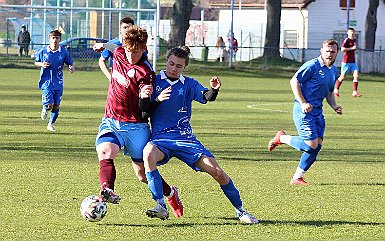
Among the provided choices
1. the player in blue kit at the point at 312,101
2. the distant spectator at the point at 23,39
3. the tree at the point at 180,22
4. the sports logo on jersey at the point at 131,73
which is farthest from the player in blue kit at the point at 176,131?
the tree at the point at 180,22

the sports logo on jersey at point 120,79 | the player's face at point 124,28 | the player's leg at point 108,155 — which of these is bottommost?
the player's leg at point 108,155

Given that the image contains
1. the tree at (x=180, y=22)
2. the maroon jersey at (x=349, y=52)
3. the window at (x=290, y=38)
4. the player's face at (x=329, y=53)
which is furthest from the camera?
the window at (x=290, y=38)

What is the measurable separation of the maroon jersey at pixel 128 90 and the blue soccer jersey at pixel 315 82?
11.3ft

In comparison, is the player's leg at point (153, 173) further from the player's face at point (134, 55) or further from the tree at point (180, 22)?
the tree at point (180, 22)

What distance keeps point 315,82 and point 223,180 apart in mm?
3555

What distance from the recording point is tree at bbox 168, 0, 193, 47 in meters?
49.7

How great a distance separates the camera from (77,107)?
2633 cm

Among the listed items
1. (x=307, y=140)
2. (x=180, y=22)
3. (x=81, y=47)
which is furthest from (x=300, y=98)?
(x=180, y=22)

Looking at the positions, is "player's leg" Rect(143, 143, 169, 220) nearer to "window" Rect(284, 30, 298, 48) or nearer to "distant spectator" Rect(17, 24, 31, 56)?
"distant spectator" Rect(17, 24, 31, 56)

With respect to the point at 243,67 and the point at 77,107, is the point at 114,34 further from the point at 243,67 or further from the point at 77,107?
the point at 77,107

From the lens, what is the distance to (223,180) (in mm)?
9227

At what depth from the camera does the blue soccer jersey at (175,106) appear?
30.5 feet

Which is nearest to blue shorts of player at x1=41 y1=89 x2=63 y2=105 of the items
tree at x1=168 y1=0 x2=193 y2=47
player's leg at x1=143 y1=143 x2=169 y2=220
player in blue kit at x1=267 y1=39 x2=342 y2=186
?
player in blue kit at x1=267 y1=39 x2=342 y2=186

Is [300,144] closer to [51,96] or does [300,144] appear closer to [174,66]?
[174,66]
